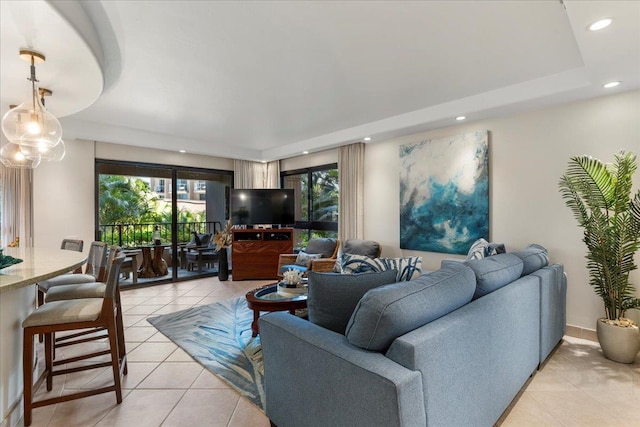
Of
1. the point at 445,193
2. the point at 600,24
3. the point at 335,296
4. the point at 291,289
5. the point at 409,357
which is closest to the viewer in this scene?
the point at 409,357

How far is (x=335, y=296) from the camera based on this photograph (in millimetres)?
1685

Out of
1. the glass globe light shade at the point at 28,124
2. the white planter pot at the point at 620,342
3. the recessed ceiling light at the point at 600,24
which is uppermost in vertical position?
the recessed ceiling light at the point at 600,24

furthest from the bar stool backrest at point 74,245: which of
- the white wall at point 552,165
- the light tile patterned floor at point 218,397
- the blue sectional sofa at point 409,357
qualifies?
the white wall at point 552,165

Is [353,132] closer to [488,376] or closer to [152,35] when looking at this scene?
[152,35]

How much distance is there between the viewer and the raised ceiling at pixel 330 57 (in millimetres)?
1987

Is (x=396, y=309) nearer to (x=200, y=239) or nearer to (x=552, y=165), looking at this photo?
(x=552, y=165)

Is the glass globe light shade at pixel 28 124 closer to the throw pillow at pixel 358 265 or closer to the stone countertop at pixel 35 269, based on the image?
the stone countertop at pixel 35 269

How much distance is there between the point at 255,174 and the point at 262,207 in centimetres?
112

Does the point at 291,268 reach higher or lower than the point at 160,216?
lower

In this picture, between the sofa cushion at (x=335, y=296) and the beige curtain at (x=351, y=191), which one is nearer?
the sofa cushion at (x=335, y=296)

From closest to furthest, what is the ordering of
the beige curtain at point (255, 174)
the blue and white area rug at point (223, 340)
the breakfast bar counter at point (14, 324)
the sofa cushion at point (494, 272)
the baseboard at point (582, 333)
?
1. the breakfast bar counter at point (14, 324)
2. the sofa cushion at point (494, 272)
3. the blue and white area rug at point (223, 340)
4. the baseboard at point (582, 333)
5. the beige curtain at point (255, 174)

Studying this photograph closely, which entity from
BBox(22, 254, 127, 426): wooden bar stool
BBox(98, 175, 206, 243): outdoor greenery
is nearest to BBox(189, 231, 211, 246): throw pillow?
BBox(98, 175, 206, 243): outdoor greenery

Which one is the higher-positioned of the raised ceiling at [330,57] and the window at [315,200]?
the raised ceiling at [330,57]

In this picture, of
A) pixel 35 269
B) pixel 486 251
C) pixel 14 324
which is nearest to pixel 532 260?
pixel 486 251
